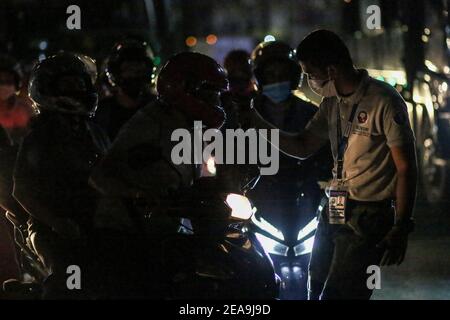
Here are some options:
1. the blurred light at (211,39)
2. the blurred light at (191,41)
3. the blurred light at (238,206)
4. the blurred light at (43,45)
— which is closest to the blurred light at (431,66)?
the blurred light at (238,206)

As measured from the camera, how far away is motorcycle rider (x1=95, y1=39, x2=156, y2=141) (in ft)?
21.7

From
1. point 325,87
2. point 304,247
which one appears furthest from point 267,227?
point 325,87

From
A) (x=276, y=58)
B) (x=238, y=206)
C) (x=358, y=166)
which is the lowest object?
(x=238, y=206)

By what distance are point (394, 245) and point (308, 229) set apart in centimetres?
87

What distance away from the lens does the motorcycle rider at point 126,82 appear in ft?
21.7

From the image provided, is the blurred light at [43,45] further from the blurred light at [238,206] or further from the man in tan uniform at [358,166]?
the blurred light at [238,206]

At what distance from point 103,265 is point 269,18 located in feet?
57.7

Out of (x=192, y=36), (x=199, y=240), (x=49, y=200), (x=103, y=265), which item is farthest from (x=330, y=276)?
(x=192, y=36)

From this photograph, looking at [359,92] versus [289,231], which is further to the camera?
[289,231]

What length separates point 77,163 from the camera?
447cm

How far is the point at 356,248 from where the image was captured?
4.39 meters

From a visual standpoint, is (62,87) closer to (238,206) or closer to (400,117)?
(238,206)

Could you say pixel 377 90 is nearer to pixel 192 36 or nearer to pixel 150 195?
pixel 150 195
